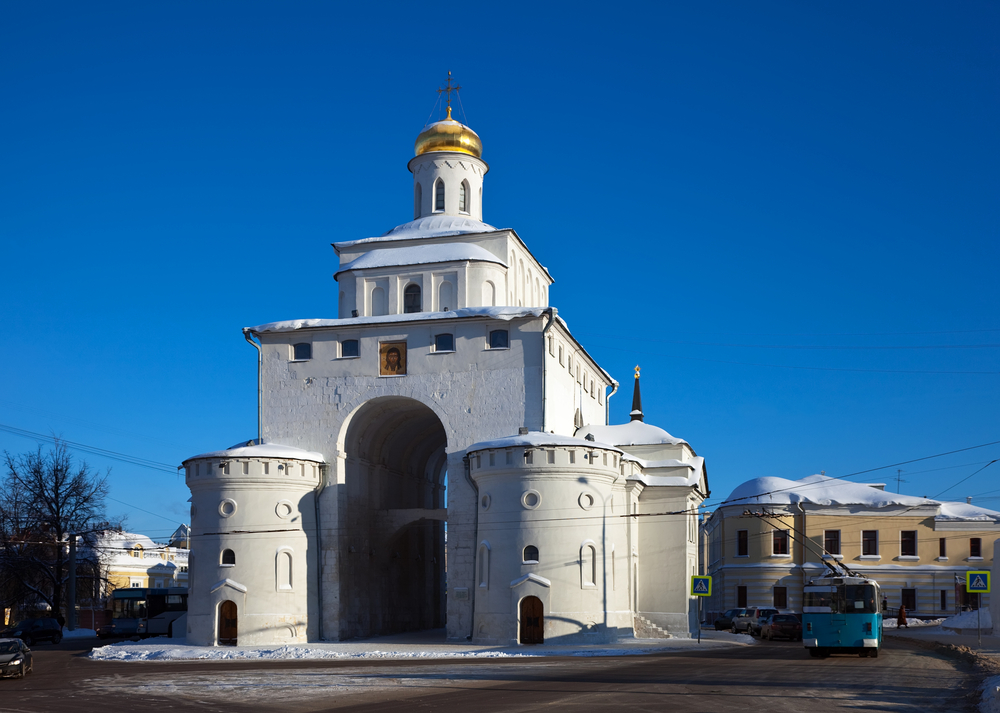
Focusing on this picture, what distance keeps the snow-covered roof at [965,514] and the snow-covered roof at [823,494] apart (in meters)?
2.45

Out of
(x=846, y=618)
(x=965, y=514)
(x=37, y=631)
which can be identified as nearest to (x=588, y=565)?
(x=846, y=618)

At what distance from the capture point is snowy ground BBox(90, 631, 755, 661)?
27.0 meters

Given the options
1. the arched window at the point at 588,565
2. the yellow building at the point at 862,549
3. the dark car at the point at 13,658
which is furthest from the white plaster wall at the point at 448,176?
the dark car at the point at 13,658

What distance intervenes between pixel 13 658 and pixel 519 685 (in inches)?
454

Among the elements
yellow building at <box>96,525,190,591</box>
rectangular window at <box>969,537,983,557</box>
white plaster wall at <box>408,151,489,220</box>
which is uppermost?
white plaster wall at <box>408,151,489,220</box>

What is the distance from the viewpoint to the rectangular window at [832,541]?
50.7 metres

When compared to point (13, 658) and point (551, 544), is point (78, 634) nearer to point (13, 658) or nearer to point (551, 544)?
point (13, 658)

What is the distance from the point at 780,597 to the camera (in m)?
49.7

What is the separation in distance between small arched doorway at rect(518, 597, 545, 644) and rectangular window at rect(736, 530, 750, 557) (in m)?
23.0

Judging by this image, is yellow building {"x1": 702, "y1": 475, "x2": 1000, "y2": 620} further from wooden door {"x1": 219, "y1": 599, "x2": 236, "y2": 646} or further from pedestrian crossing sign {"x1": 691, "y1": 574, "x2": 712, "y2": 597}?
wooden door {"x1": 219, "y1": 599, "x2": 236, "y2": 646}

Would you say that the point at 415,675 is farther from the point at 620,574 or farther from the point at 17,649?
the point at 620,574

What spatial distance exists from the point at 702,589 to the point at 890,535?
23933 millimetres

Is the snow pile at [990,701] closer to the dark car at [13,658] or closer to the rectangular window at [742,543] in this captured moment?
the dark car at [13,658]

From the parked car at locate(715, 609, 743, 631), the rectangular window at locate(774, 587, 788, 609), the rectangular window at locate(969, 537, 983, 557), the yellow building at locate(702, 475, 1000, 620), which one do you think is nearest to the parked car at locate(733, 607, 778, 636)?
the parked car at locate(715, 609, 743, 631)
